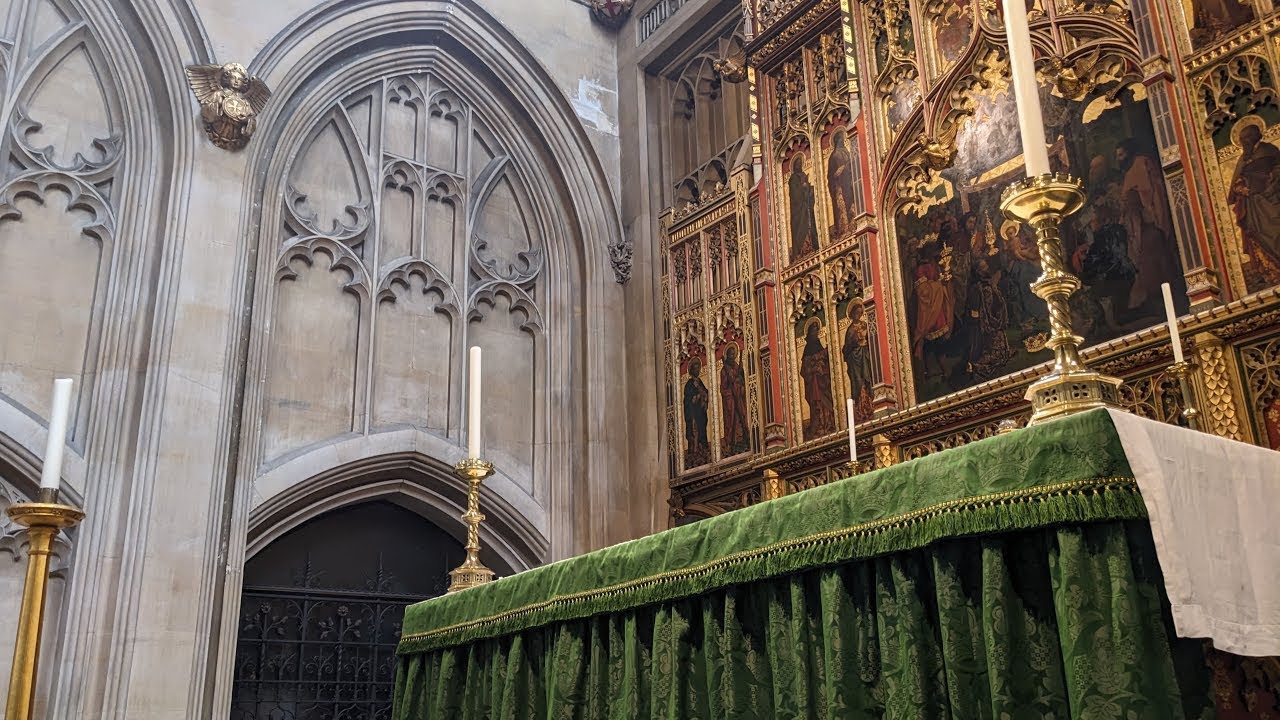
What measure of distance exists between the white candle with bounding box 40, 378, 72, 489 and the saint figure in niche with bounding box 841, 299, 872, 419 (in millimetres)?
4484

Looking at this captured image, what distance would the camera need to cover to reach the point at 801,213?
7.56 metres

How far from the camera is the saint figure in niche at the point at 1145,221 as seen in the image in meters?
5.07

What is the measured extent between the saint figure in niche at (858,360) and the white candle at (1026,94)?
14.1 ft

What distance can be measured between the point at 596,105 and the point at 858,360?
405 cm

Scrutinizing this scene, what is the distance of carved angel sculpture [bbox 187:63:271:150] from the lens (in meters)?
7.44

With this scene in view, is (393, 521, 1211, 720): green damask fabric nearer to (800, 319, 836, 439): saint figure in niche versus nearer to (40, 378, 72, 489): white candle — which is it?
(40, 378, 72, 489): white candle

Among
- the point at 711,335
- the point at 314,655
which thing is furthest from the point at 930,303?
the point at 314,655

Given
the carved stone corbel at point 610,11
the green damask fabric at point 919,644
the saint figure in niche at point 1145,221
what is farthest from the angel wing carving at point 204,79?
the saint figure in niche at point 1145,221

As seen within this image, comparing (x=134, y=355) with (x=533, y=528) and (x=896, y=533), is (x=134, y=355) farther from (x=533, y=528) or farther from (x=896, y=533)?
(x=896, y=533)

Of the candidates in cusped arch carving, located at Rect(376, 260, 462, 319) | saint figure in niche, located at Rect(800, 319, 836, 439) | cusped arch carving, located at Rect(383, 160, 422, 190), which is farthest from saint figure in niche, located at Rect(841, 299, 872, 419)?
cusped arch carving, located at Rect(383, 160, 422, 190)

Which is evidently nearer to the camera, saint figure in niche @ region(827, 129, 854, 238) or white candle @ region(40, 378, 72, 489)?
white candle @ region(40, 378, 72, 489)

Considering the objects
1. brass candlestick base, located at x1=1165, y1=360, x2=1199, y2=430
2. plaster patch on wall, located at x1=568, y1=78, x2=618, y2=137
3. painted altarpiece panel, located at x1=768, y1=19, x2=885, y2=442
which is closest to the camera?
brass candlestick base, located at x1=1165, y1=360, x2=1199, y2=430

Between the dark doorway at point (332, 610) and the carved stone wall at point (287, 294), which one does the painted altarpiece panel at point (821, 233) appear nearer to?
the carved stone wall at point (287, 294)

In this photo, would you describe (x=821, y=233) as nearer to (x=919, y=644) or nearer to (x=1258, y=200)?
(x=1258, y=200)
